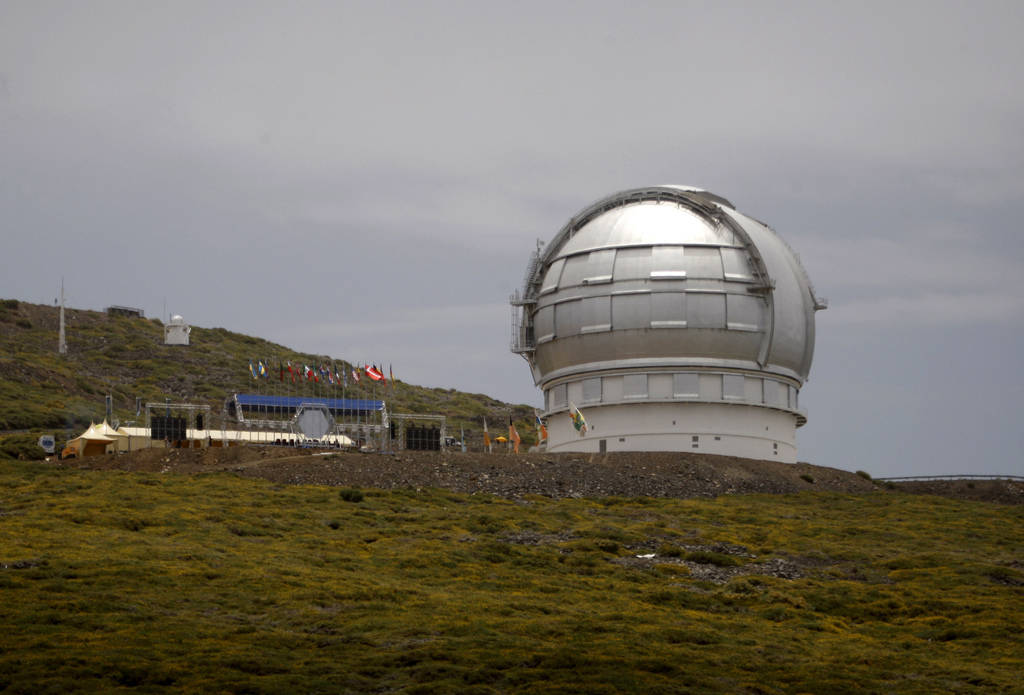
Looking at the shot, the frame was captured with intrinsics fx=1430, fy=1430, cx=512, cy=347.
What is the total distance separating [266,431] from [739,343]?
27.2 meters

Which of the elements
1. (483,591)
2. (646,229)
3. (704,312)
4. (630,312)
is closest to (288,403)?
(630,312)

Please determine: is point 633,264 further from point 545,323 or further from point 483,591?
point 483,591

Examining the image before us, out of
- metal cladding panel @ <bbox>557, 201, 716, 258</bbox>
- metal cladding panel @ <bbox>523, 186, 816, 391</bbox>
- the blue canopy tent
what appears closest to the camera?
metal cladding panel @ <bbox>523, 186, 816, 391</bbox>

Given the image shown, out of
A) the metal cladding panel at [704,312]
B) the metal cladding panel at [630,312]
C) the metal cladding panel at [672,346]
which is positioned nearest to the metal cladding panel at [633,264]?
the metal cladding panel at [630,312]

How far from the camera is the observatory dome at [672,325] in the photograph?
2916 inches

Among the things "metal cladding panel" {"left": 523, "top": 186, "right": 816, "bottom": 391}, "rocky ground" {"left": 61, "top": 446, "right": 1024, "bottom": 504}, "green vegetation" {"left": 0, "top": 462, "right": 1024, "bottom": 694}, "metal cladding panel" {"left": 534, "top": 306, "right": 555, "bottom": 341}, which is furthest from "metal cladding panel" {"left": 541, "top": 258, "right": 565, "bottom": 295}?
"green vegetation" {"left": 0, "top": 462, "right": 1024, "bottom": 694}

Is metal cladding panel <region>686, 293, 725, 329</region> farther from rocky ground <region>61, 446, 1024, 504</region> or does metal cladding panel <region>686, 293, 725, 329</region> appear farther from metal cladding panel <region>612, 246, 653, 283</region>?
rocky ground <region>61, 446, 1024, 504</region>

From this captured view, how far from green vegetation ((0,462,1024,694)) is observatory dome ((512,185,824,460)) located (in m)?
9.09

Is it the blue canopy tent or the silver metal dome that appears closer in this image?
the silver metal dome

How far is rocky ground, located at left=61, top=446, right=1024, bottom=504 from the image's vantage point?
64.2 metres

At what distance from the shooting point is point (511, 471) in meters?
66.4

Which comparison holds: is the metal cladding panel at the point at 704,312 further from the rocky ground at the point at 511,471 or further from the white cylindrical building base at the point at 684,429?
the rocky ground at the point at 511,471

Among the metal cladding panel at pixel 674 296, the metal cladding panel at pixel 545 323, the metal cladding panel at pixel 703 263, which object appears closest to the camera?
the metal cladding panel at pixel 674 296

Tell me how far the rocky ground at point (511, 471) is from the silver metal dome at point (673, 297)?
19.5 feet
